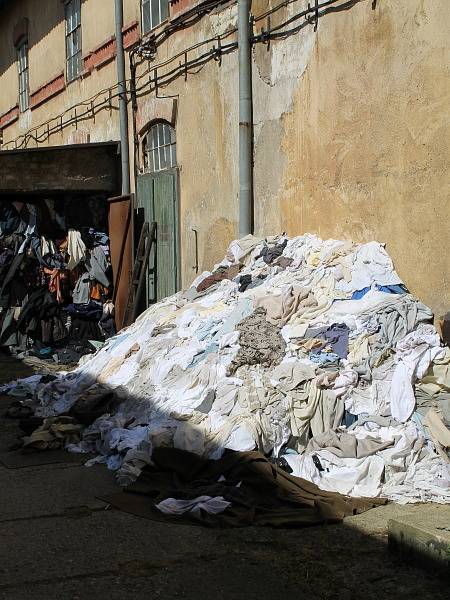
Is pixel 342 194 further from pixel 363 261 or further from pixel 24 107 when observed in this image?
pixel 24 107

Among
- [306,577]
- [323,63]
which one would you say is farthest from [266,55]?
[306,577]

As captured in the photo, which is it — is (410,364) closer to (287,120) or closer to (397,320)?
(397,320)

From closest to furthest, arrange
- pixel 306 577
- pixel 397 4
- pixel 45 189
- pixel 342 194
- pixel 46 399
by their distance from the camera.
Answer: pixel 306 577
pixel 397 4
pixel 342 194
pixel 46 399
pixel 45 189

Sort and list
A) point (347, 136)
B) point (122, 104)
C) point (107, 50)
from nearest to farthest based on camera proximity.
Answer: point (347, 136) → point (122, 104) → point (107, 50)

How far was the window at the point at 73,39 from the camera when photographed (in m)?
14.6

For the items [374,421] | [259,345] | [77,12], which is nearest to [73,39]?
[77,12]

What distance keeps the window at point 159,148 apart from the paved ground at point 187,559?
6732 millimetres

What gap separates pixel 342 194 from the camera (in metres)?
7.77

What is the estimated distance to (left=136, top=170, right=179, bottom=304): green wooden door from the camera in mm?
11117

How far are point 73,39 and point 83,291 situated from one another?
5.45 m

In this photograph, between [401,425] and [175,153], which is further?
[175,153]

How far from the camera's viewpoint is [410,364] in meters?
6.02

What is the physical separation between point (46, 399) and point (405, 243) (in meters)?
4.21

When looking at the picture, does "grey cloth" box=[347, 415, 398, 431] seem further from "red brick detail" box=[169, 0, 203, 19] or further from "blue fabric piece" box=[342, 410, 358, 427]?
"red brick detail" box=[169, 0, 203, 19]
